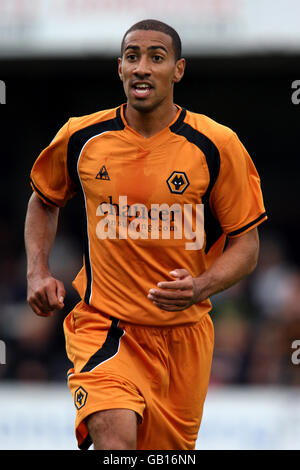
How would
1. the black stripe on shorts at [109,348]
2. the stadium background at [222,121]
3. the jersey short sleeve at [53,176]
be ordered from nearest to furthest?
the black stripe on shorts at [109,348] → the jersey short sleeve at [53,176] → the stadium background at [222,121]

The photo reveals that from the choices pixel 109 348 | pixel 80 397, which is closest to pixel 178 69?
pixel 109 348

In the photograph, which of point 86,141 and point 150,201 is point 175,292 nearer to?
point 150,201

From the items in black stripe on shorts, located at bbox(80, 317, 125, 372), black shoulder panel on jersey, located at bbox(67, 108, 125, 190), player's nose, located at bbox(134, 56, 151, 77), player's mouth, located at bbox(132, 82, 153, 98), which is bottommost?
black stripe on shorts, located at bbox(80, 317, 125, 372)

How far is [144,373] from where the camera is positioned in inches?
194

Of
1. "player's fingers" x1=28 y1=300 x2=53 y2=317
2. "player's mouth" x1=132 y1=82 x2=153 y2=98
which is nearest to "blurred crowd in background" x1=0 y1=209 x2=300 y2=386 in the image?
"player's fingers" x1=28 y1=300 x2=53 y2=317

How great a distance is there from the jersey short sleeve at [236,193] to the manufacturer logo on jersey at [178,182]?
0.19m

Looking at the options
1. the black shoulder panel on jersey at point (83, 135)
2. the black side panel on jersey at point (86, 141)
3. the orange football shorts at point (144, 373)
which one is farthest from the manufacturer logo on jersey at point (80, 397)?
the black shoulder panel on jersey at point (83, 135)

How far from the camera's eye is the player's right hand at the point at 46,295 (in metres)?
4.80

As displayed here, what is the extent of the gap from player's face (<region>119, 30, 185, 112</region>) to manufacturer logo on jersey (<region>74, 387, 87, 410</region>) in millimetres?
1544

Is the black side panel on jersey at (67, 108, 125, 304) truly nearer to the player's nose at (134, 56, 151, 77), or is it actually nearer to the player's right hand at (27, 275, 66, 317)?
the player's right hand at (27, 275, 66, 317)

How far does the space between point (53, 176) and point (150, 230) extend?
2.31 feet

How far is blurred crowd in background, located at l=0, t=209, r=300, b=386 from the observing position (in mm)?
10438

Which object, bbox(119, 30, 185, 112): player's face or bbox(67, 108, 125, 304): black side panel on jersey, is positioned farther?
bbox(67, 108, 125, 304): black side panel on jersey

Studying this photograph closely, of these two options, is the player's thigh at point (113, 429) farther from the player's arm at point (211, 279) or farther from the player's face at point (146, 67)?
the player's face at point (146, 67)
